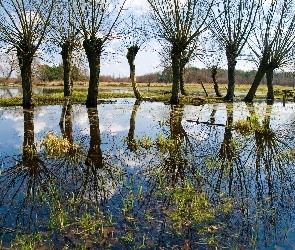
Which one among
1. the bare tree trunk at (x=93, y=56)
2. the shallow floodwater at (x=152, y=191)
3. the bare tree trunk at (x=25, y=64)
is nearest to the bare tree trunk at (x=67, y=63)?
the bare tree trunk at (x=93, y=56)

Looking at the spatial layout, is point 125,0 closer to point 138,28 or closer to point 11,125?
point 138,28

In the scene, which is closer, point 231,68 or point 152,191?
point 152,191

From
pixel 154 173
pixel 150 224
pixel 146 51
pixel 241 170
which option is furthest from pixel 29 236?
pixel 146 51

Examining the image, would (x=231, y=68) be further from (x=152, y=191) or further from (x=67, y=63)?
(x=152, y=191)

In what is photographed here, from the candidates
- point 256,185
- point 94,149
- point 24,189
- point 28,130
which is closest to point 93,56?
point 28,130

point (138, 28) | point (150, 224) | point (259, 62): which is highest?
point (138, 28)

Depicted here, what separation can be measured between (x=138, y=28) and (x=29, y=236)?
2834 centimetres

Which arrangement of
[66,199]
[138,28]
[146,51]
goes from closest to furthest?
[66,199] < [138,28] < [146,51]

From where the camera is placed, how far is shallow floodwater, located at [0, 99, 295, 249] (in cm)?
455

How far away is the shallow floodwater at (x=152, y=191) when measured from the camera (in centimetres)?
455

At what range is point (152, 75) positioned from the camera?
117250 millimetres

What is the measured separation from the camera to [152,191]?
6.30m

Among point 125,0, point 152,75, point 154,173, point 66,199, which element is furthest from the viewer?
point 152,75

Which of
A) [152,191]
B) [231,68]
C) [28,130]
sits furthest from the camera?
[231,68]
